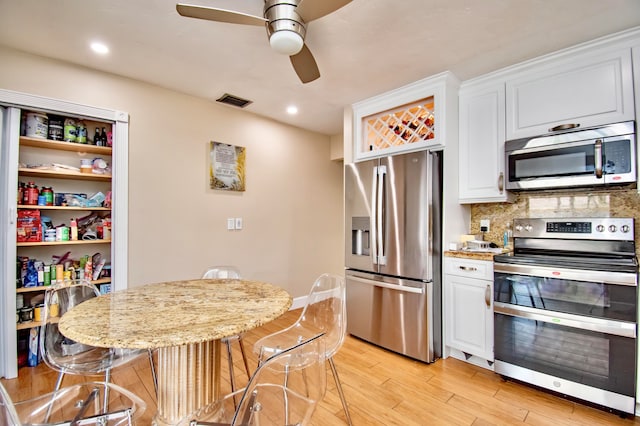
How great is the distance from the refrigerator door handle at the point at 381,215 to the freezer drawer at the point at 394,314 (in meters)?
0.20

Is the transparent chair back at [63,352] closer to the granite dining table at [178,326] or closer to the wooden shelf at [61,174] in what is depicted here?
the granite dining table at [178,326]

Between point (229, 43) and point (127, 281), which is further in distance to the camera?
point (127, 281)

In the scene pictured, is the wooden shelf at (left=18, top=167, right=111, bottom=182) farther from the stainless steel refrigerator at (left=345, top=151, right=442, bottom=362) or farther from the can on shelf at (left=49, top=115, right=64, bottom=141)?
the stainless steel refrigerator at (left=345, top=151, right=442, bottom=362)

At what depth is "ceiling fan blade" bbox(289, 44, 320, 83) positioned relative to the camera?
192cm

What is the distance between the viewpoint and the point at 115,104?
2.71m

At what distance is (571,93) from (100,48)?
3.56 meters

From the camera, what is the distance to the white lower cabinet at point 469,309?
237 centimetres

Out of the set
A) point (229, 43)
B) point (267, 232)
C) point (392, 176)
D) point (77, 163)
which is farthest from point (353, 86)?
point (77, 163)

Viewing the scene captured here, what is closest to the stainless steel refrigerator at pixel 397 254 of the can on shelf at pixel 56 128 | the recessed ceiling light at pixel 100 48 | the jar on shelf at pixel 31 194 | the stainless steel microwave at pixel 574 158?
the stainless steel microwave at pixel 574 158

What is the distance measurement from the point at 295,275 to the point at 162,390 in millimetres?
2713

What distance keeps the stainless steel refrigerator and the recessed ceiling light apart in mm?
2289

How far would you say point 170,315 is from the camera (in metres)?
1.27

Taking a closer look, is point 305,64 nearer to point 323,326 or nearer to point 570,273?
point 323,326

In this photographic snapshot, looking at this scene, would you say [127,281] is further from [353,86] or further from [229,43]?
[353,86]
